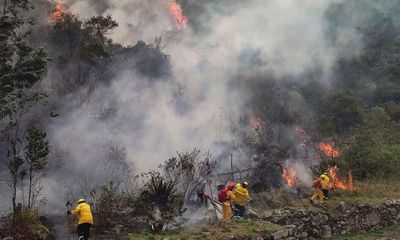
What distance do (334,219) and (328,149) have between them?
977cm

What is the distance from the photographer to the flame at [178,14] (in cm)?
6277

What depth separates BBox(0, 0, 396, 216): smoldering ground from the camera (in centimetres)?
2462

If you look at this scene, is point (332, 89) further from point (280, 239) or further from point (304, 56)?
point (280, 239)

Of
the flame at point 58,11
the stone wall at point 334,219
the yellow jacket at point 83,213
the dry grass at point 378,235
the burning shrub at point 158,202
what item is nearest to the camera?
the yellow jacket at point 83,213

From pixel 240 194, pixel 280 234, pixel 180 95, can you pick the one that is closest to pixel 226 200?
pixel 240 194

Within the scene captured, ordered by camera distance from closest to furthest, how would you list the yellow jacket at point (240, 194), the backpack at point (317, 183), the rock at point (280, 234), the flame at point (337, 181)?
the rock at point (280, 234) → the yellow jacket at point (240, 194) → the backpack at point (317, 183) → the flame at point (337, 181)

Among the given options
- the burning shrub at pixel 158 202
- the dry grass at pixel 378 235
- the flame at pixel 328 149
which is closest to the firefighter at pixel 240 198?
the burning shrub at pixel 158 202

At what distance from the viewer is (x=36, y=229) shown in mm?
13320

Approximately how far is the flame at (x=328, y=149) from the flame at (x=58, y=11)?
94.0 feet

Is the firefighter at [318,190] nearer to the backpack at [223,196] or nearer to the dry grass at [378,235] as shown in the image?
the dry grass at [378,235]

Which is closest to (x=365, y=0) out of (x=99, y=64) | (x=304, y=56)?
(x=304, y=56)

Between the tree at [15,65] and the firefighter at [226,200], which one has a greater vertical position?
the tree at [15,65]

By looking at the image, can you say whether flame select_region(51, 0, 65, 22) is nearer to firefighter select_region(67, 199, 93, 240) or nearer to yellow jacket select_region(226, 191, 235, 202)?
yellow jacket select_region(226, 191, 235, 202)

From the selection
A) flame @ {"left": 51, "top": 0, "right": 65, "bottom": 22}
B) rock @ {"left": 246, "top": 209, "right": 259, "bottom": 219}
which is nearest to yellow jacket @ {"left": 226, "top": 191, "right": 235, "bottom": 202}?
rock @ {"left": 246, "top": 209, "right": 259, "bottom": 219}
